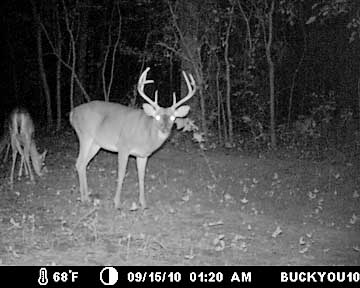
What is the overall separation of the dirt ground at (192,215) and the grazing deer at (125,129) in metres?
0.54

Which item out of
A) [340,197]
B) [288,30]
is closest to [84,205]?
[340,197]

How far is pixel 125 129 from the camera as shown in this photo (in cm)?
943

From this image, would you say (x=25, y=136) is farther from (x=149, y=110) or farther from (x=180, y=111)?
(x=180, y=111)

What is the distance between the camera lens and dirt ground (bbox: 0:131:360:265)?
22.3 ft

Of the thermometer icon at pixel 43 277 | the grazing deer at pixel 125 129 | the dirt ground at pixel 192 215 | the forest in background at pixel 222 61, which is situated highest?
the forest in background at pixel 222 61

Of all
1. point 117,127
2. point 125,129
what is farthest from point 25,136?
point 125,129

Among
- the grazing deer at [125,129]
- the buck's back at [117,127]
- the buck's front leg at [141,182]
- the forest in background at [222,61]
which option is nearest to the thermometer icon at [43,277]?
the grazing deer at [125,129]

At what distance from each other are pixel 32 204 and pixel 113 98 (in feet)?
48.8

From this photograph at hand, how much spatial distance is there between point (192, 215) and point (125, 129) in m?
1.64

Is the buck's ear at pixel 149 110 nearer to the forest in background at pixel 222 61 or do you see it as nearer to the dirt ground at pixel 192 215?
the dirt ground at pixel 192 215

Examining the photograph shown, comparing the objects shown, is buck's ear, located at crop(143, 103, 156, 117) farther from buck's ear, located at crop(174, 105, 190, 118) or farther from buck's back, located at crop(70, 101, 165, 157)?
buck's ear, located at crop(174, 105, 190, 118)

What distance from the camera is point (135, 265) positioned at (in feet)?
21.0

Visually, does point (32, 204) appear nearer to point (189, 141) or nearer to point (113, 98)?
point (189, 141)

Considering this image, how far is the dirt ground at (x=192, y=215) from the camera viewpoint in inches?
268
